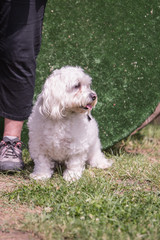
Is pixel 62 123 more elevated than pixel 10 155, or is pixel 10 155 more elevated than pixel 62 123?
pixel 62 123

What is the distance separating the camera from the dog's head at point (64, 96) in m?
2.62

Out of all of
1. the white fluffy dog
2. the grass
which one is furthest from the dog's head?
the grass

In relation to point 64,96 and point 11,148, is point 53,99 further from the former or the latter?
point 11,148

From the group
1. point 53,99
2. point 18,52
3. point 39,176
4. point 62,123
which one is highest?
point 18,52

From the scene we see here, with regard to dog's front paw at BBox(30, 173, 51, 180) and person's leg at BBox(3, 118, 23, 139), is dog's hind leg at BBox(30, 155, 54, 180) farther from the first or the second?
person's leg at BBox(3, 118, 23, 139)

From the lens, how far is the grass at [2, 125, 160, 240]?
5.54ft

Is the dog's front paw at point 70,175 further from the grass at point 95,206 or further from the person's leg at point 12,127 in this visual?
the person's leg at point 12,127

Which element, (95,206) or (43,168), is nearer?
(95,206)

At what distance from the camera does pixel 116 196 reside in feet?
6.91

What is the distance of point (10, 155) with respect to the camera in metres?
2.81

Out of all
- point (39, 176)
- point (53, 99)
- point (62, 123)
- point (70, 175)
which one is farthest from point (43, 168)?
point (53, 99)

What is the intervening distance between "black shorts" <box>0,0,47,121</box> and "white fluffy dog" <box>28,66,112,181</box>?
6.1 inches

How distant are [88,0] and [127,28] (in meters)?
0.53

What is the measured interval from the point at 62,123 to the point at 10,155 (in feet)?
1.68
